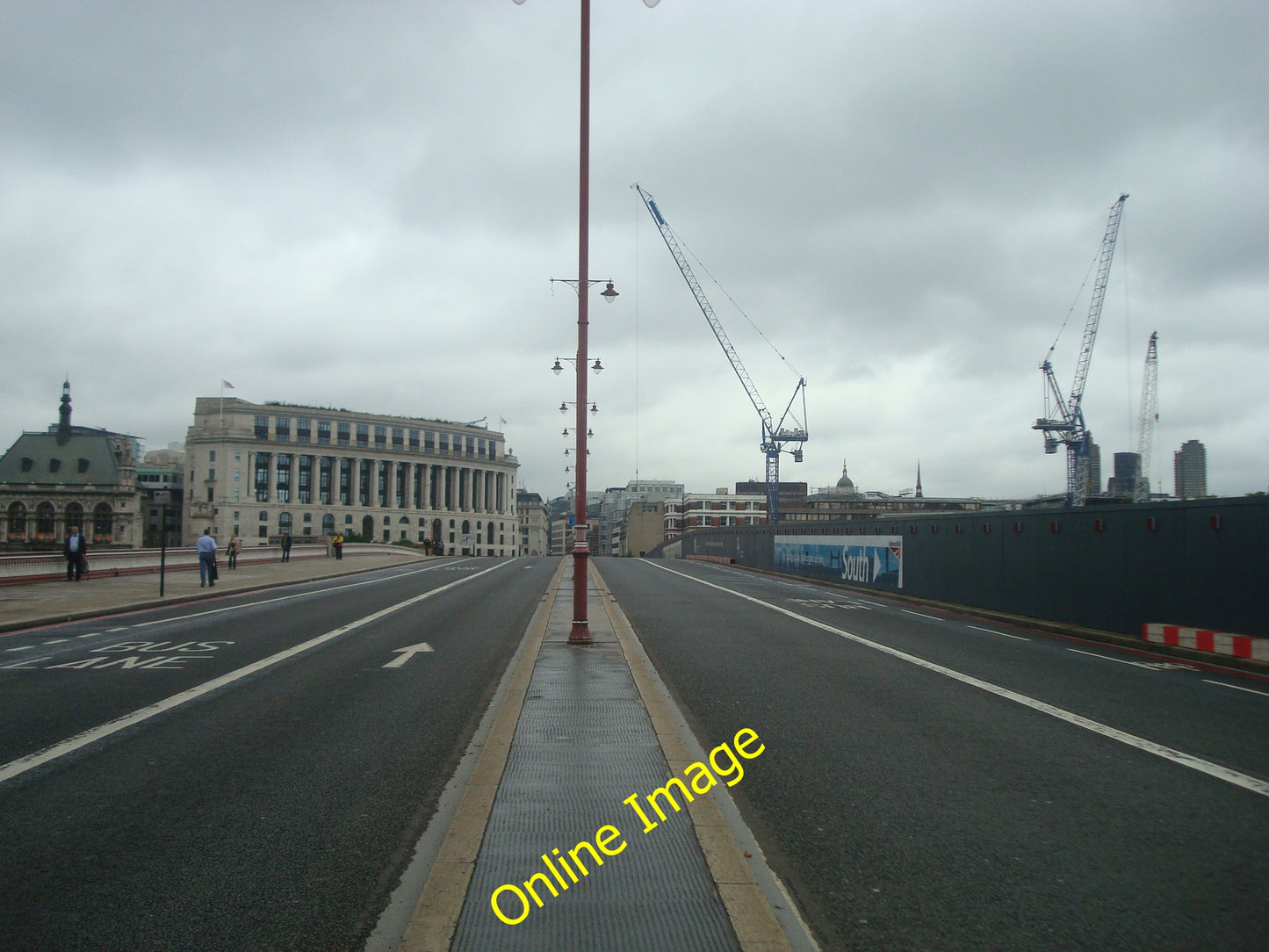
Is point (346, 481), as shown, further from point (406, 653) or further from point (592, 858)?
point (592, 858)

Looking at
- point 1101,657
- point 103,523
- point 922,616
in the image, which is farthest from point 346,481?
point 1101,657

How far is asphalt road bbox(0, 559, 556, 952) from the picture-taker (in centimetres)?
425

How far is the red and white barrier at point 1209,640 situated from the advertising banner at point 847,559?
507 inches

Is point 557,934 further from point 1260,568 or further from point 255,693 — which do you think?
point 1260,568

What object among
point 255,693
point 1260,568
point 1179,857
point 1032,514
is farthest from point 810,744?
point 1032,514

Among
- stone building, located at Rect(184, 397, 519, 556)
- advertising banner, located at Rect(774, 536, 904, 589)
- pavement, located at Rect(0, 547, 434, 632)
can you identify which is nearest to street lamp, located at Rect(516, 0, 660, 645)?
pavement, located at Rect(0, 547, 434, 632)

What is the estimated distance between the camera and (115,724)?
27.1 ft

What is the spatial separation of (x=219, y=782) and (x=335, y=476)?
148342mm

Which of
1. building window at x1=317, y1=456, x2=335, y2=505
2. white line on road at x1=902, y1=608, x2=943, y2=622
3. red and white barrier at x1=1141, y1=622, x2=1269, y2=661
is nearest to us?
red and white barrier at x1=1141, y1=622, x2=1269, y2=661

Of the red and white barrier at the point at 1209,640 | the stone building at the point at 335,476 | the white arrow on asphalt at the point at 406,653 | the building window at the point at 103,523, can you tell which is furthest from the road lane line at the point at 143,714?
the stone building at the point at 335,476

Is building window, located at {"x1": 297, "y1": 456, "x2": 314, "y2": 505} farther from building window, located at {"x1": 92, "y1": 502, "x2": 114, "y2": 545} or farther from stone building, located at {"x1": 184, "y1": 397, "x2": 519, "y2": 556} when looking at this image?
building window, located at {"x1": 92, "y1": 502, "x2": 114, "y2": 545}

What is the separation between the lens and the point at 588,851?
5.11 meters

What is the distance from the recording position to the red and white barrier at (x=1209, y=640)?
1327 cm

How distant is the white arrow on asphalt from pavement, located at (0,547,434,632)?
8365 millimetres
